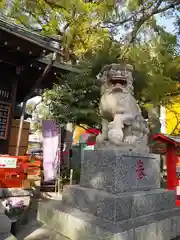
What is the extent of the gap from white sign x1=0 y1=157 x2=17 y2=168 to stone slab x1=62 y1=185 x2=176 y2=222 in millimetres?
1670

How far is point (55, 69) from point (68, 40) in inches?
135

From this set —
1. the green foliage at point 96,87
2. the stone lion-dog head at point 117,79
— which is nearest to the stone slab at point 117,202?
the stone lion-dog head at point 117,79

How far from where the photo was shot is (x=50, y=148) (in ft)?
23.0

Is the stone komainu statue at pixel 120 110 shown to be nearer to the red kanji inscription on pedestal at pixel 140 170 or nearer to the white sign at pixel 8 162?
the red kanji inscription on pedestal at pixel 140 170

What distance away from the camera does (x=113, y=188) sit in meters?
3.13

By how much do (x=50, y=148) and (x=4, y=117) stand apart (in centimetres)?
174

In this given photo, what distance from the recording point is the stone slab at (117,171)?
126 inches

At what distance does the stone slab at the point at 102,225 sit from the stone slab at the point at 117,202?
0.08 m

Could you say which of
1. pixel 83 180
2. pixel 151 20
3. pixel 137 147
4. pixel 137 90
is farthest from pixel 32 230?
pixel 151 20

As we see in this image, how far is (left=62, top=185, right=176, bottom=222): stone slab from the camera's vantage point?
293 cm

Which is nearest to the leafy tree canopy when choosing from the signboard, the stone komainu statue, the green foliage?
the green foliage

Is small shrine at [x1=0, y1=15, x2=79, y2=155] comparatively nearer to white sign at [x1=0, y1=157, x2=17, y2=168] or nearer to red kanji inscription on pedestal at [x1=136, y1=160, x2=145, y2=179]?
white sign at [x1=0, y1=157, x2=17, y2=168]

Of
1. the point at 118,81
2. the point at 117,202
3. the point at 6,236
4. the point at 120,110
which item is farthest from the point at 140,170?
the point at 6,236

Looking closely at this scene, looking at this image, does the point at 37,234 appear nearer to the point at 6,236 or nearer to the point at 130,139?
the point at 6,236
